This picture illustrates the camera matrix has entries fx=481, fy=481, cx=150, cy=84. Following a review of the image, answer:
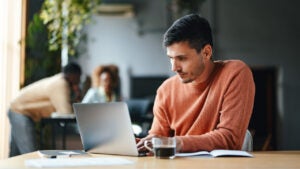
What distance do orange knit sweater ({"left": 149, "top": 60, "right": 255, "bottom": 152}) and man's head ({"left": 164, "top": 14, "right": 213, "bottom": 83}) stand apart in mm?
75

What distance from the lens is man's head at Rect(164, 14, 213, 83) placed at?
6.26 ft

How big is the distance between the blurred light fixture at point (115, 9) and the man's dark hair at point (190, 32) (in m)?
5.81

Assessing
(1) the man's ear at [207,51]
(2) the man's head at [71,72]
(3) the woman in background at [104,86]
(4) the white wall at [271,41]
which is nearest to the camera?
(1) the man's ear at [207,51]

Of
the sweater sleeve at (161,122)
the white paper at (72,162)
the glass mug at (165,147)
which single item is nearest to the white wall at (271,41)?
the sweater sleeve at (161,122)

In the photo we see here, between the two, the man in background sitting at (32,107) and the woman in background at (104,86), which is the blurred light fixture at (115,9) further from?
the man in background sitting at (32,107)

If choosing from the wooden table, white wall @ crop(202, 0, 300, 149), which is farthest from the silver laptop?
white wall @ crop(202, 0, 300, 149)

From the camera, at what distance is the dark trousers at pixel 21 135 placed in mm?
3598

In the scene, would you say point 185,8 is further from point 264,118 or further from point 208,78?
point 208,78

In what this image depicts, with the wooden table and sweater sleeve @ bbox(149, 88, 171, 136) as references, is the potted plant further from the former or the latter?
the wooden table

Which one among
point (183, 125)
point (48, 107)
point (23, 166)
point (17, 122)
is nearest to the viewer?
point (23, 166)

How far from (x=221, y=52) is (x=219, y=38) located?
9.6 inches

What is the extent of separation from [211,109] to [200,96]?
0.10 metres

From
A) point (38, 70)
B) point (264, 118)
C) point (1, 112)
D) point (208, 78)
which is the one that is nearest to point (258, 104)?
point (264, 118)

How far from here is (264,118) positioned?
7.55 metres
